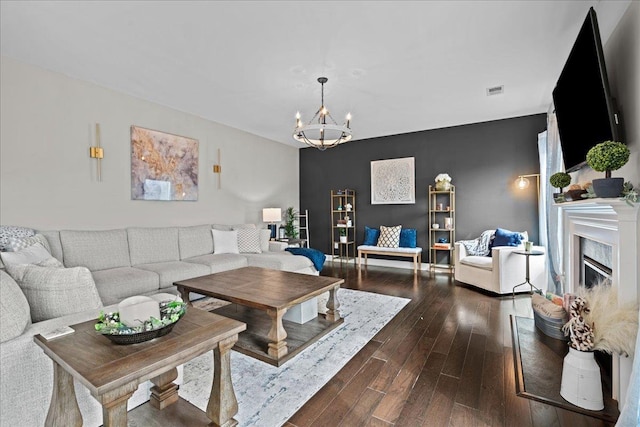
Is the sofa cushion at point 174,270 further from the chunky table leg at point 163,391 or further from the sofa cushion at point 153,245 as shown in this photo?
the chunky table leg at point 163,391

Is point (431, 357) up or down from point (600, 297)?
down

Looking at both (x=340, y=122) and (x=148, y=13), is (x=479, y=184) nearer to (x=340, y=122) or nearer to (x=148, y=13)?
(x=340, y=122)

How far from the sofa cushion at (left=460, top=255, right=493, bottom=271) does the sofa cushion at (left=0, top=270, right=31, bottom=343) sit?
4615 mm

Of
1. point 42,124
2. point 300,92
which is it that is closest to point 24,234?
point 42,124

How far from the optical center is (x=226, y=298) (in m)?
2.52

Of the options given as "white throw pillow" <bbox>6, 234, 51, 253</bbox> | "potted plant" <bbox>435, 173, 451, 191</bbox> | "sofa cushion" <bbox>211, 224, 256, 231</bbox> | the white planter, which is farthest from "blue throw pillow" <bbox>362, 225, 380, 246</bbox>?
"white throw pillow" <bbox>6, 234, 51, 253</bbox>

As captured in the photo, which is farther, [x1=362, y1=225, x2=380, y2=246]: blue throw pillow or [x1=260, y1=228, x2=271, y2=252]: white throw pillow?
[x1=362, y1=225, x2=380, y2=246]: blue throw pillow

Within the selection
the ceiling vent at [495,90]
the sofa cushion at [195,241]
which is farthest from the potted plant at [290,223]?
the ceiling vent at [495,90]

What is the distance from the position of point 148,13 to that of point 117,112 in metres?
2.03

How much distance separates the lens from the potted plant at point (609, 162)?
1685 mm

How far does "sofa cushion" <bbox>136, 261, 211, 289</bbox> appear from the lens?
3.40 metres

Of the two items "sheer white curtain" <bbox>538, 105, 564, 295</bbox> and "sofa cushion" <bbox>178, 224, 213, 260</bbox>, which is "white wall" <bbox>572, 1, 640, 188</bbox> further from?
"sofa cushion" <bbox>178, 224, 213, 260</bbox>

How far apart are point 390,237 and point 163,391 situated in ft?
15.4

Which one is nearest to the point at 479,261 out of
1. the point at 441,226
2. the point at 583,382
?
the point at 441,226
